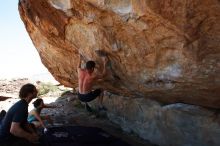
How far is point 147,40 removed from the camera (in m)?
5.96

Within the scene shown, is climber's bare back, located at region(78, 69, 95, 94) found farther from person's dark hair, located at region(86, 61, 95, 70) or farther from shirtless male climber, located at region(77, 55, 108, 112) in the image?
person's dark hair, located at region(86, 61, 95, 70)

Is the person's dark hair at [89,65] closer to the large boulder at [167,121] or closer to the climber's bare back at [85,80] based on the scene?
the climber's bare back at [85,80]

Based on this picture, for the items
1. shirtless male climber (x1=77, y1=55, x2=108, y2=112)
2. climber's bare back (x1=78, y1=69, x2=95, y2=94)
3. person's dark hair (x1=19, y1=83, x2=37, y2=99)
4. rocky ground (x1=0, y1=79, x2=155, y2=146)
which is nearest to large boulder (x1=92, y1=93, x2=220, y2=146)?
rocky ground (x1=0, y1=79, x2=155, y2=146)

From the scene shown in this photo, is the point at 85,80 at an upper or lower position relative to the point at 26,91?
upper

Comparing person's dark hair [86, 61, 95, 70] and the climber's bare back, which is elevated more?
person's dark hair [86, 61, 95, 70]

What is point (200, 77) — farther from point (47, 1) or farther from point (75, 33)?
point (47, 1)

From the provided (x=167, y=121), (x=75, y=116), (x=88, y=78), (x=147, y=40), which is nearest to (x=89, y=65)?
(x=88, y=78)

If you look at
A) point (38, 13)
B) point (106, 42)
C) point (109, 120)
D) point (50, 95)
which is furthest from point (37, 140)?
point (50, 95)

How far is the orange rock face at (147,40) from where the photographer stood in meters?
Answer: 5.12

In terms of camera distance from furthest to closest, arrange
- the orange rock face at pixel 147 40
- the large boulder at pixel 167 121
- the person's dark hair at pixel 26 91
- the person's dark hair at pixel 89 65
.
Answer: the person's dark hair at pixel 89 65, the large boulder at pixel 167 121, the person's dark hair at pixel 26 91, the orange rock face at pixel 147 40

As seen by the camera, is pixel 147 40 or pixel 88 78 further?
pixel 88 78

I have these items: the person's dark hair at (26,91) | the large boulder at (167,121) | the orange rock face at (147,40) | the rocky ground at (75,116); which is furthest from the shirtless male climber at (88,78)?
the person's dark hair at (26,91)

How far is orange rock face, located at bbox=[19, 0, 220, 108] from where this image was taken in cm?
512

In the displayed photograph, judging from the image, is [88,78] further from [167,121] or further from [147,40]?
[147,40]
